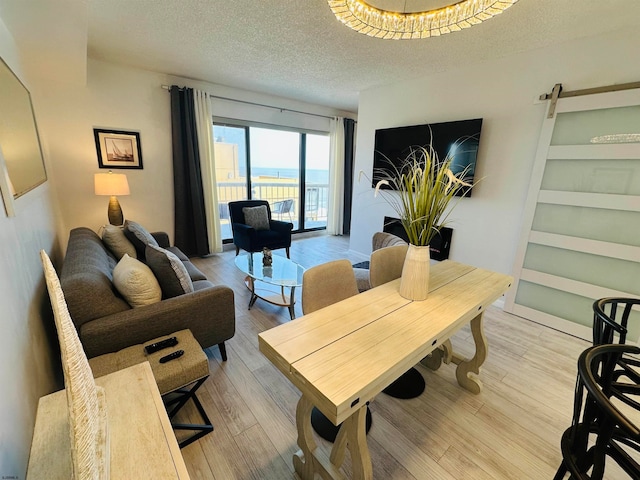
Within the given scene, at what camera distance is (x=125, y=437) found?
0.87m

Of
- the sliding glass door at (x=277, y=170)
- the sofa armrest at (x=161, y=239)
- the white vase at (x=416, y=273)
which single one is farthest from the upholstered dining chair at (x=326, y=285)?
the sliding glass door at (x=277, y=170)

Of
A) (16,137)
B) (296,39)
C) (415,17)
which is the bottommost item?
(16,137)

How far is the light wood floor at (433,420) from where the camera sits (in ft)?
4.42

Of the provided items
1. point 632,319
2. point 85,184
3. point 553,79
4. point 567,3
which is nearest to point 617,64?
point 553,79

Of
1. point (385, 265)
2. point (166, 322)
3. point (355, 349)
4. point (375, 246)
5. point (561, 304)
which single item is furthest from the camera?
point (375, 246)

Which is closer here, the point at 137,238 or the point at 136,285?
the point at 136,285

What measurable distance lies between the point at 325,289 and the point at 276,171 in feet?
13.4

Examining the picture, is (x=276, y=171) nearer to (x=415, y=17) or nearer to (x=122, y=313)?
(x=415, y=17)

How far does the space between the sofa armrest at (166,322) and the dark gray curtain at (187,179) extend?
8.54 feet

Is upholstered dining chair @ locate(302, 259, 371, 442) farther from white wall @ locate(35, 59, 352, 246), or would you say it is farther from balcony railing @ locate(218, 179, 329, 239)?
balcony railing @ locate(218, 179, 329, 239)

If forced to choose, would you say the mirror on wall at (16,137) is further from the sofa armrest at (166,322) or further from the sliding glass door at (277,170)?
the sliding glass door at (277,170)

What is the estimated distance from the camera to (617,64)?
2.16 m

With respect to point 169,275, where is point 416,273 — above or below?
above

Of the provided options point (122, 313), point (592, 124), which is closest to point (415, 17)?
point (592, 124)
